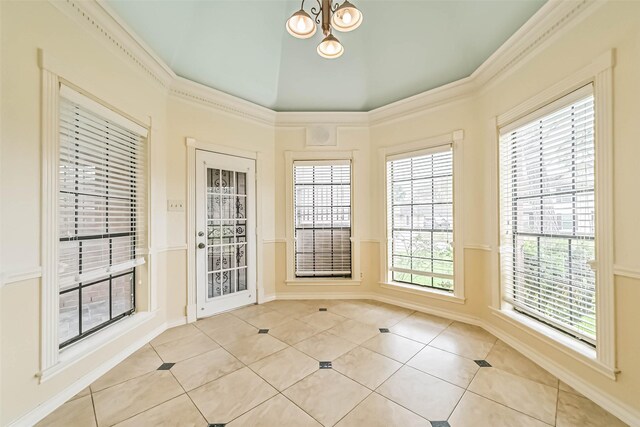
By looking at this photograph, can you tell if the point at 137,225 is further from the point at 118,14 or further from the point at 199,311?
the point at 118,14

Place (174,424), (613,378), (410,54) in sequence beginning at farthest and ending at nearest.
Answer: (410,54)
(613,378)
(174,424)

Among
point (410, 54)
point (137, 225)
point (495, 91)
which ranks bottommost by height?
point (137, 225)

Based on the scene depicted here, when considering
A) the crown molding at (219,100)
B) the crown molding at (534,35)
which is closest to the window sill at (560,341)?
the crown molding at (534,35)

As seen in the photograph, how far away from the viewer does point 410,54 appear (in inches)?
122

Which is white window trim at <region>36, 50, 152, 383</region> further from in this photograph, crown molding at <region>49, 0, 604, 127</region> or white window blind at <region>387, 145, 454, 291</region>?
white window blind at <region>387, 145, 454, 291</region>

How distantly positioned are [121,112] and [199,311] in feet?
7.73

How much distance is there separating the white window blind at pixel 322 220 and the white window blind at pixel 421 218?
681 millimetres

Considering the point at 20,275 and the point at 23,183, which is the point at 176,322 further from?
the point at 23,183

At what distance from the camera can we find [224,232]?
3.47m

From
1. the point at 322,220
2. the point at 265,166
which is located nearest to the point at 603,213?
the point at 322,220

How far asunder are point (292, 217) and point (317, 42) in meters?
2.37

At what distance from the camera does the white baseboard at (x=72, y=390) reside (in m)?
1.59

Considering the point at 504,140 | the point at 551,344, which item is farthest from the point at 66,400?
the point at 504,140

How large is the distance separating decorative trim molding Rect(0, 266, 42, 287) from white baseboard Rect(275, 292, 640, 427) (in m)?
2.72
